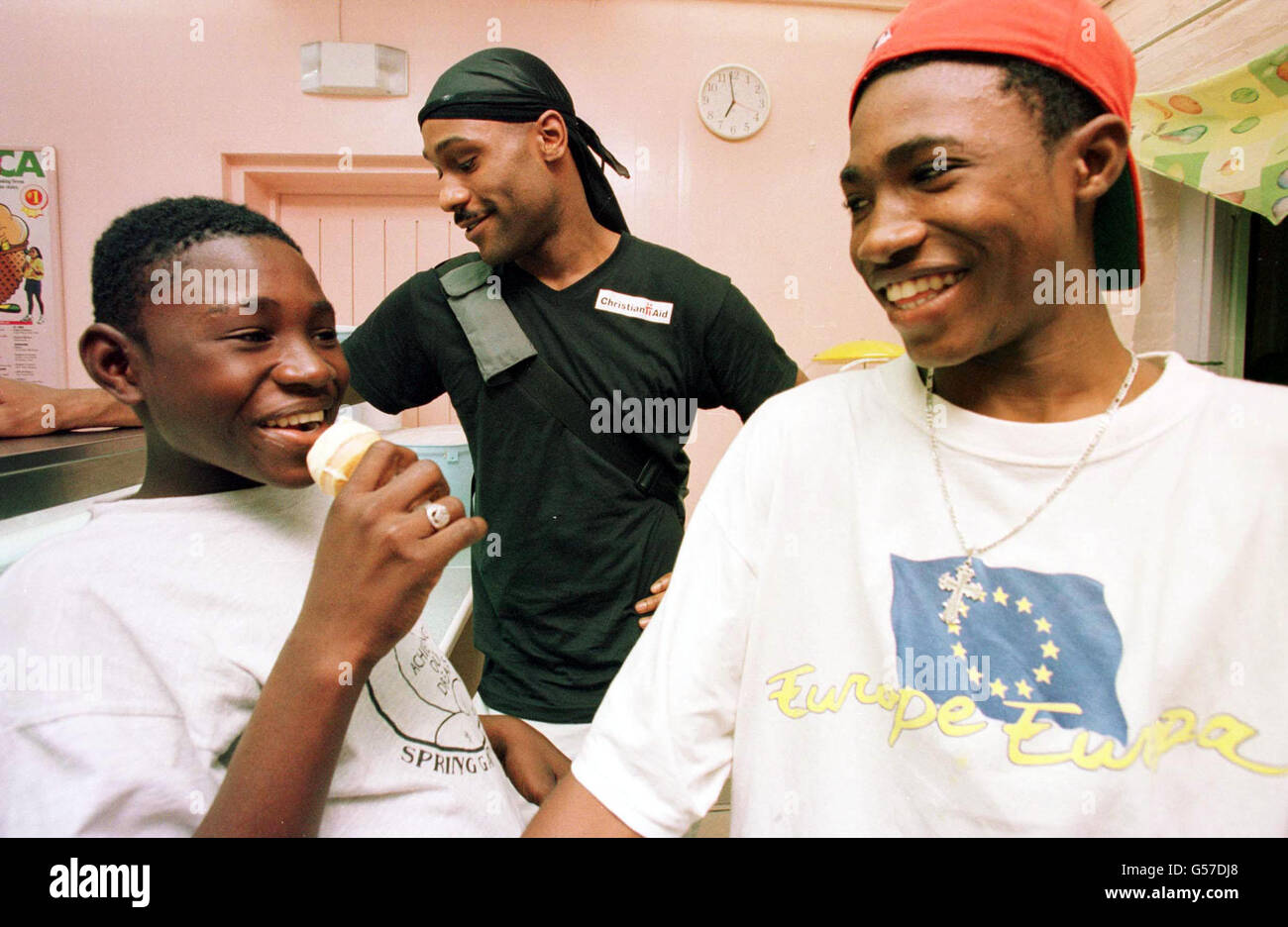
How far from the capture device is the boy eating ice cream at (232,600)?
0.39 m

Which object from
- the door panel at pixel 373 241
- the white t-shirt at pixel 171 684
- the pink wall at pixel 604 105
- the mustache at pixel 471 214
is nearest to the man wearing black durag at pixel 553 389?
the mustache at pixel 471 214

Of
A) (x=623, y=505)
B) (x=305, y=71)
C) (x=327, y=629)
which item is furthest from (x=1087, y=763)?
(x=305, y=71)

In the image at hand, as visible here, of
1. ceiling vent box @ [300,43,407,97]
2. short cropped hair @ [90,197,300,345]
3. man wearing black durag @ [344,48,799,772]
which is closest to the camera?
short cropped hair @ [90,197,300,345]

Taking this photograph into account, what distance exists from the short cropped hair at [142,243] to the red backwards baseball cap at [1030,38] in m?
0.57

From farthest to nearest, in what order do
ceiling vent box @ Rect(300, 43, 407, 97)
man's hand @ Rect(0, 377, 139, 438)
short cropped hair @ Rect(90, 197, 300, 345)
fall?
ceiling vent box @ Rect(300, 43, 407, 97) → man's hand @ Rect(0, 377, 139, 438) → short cropped hair @ Rect(90, 197, 300, 345)

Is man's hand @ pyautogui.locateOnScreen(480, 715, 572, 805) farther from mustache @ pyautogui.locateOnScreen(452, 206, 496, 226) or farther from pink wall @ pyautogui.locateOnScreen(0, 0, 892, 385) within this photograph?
pink wall @ pyautogui.locateOnScreen(0, 0, 892, 385)

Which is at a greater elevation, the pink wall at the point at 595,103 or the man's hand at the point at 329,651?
the pink wall at the point at 595,103

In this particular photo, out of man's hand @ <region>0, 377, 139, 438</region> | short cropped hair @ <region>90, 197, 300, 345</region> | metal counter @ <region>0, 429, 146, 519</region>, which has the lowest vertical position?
metal counter @ <region>0, 429, 146, 519</region>

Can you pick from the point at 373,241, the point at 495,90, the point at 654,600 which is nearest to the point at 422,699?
the point at 654,600

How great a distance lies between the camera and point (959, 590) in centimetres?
54

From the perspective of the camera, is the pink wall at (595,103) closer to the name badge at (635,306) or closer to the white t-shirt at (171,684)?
the name badge at (635,306)

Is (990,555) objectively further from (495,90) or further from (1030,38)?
(495,90)

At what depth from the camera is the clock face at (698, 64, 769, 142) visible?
2.14 meters

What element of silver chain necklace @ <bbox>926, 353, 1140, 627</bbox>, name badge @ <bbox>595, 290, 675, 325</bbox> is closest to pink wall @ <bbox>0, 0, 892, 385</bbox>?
name badge @ <bbox>595, 290, 675, 325</bbox>
